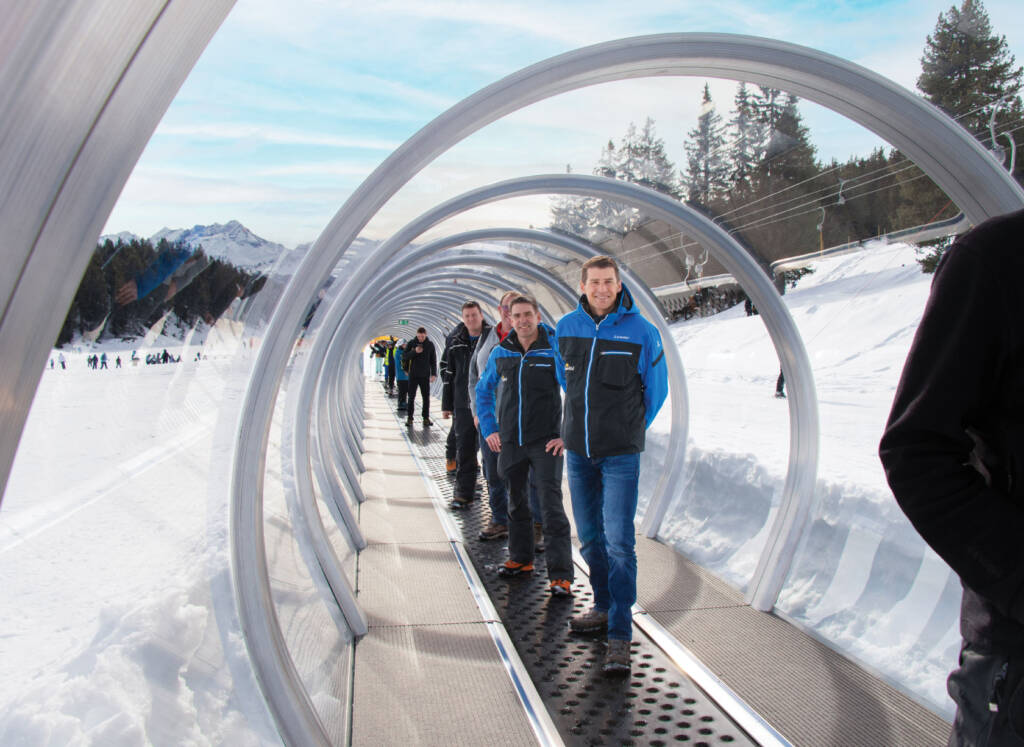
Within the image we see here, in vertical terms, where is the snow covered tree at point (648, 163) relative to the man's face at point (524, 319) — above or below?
above

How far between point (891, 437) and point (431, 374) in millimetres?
13103

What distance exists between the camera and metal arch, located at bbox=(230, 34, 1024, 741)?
2.79 metres

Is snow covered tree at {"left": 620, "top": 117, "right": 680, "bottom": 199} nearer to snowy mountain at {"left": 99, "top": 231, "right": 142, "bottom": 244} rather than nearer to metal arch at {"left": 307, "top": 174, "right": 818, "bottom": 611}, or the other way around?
metal arch at {"left": 307, "top": 174, "right": 818, "bottom": 611}

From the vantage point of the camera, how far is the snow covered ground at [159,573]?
1556 millimetres

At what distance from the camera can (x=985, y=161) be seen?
302 centimetres

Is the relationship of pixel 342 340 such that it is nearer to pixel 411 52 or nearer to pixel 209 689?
pixel 411 52

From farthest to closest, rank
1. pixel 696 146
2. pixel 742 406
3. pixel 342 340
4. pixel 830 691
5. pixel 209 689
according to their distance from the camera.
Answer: pixel 742 406 → pixel 342 340 → pixel 696 146 → pixel 830 691 → pixel 209 689

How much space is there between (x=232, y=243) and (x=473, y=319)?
17.6 ft

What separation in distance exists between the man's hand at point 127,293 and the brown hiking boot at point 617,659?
3080 mm

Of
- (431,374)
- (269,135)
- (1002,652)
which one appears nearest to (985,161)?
(1002,652)

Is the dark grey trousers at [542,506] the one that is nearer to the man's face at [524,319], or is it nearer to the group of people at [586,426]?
the group of people at [586,426]

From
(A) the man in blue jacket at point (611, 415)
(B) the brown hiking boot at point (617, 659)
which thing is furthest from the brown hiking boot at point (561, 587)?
(B) the brown hiking boot at point (617, 659)

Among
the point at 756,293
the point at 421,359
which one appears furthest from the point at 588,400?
the point at 421,359

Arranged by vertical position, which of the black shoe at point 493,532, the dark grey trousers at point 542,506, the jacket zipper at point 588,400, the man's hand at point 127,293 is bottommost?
the black shoe at point 493,532
